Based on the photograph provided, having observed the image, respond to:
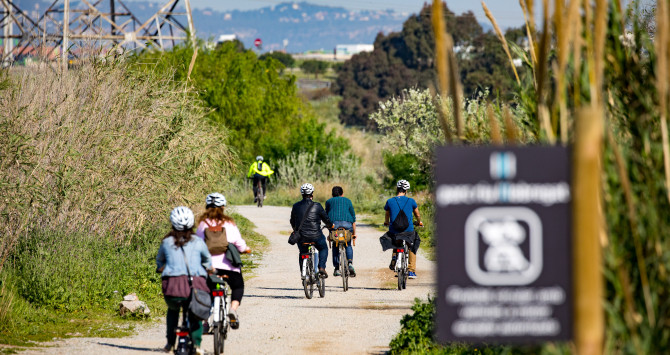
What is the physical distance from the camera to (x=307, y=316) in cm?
1224

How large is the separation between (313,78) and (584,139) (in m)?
118

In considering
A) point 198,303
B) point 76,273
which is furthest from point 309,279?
point 198,303

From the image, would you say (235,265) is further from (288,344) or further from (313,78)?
(313,78)

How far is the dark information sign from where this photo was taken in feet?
13.2

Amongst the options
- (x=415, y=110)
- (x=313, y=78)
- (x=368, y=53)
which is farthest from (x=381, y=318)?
(x=313, y=78)

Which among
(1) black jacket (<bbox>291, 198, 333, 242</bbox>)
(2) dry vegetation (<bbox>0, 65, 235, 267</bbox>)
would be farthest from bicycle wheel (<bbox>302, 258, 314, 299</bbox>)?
(2) dry vegetation (<bbox>0, 65, 235, 267</bbox>)

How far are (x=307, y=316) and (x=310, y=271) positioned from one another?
155 cm

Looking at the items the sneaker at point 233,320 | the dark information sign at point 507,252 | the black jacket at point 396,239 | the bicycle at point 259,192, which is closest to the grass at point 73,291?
the sneaker at point 233,320

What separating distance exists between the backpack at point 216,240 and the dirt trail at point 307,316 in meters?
1.22

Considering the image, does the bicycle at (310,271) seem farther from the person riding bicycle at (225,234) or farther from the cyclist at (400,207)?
the person riding bicycle at (225,234)

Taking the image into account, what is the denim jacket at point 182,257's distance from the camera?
26.7 ft

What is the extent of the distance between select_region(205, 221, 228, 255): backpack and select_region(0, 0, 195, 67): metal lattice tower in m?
5.64

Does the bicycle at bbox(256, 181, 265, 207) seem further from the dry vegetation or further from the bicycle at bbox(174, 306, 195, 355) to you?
the bicycle at bbox(174, 306, 195, 355)

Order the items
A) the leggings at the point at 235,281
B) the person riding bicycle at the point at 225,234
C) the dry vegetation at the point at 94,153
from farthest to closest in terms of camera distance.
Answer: the dry vegetation at the point at 94,153 → the leggings at the point at 235,281 → the person riding bicycle at the point at 225,234
